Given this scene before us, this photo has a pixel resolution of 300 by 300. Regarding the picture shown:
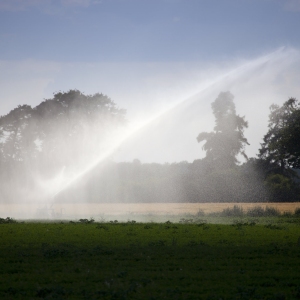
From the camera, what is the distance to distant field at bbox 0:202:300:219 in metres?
62.8

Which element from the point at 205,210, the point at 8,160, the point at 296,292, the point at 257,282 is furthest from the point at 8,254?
the point at 8,160

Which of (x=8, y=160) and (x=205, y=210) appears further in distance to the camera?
(x=8, y=160)

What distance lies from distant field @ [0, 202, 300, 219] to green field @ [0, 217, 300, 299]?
129 feet

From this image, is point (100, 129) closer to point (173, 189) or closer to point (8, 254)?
point (173, 189)

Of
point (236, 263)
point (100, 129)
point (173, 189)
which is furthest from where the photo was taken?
point (173, 189)

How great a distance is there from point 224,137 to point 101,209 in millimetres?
32855

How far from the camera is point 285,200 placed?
77000 millimetres

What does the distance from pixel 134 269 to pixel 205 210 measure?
155ft

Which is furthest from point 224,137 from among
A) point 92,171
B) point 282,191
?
point 92,171

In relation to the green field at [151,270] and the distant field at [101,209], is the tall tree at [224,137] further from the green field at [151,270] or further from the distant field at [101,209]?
the green field at [151,270]

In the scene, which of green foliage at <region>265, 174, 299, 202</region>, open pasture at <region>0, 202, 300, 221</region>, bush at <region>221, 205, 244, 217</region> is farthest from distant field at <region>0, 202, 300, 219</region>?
green foliage at <region>265, 174, 299, 202</region>

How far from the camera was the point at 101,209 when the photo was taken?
230 feet

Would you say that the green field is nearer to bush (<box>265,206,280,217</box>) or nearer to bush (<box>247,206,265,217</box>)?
bush (<box>247,206,265,217</box>)

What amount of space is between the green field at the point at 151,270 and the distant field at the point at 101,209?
3934 centimetres
